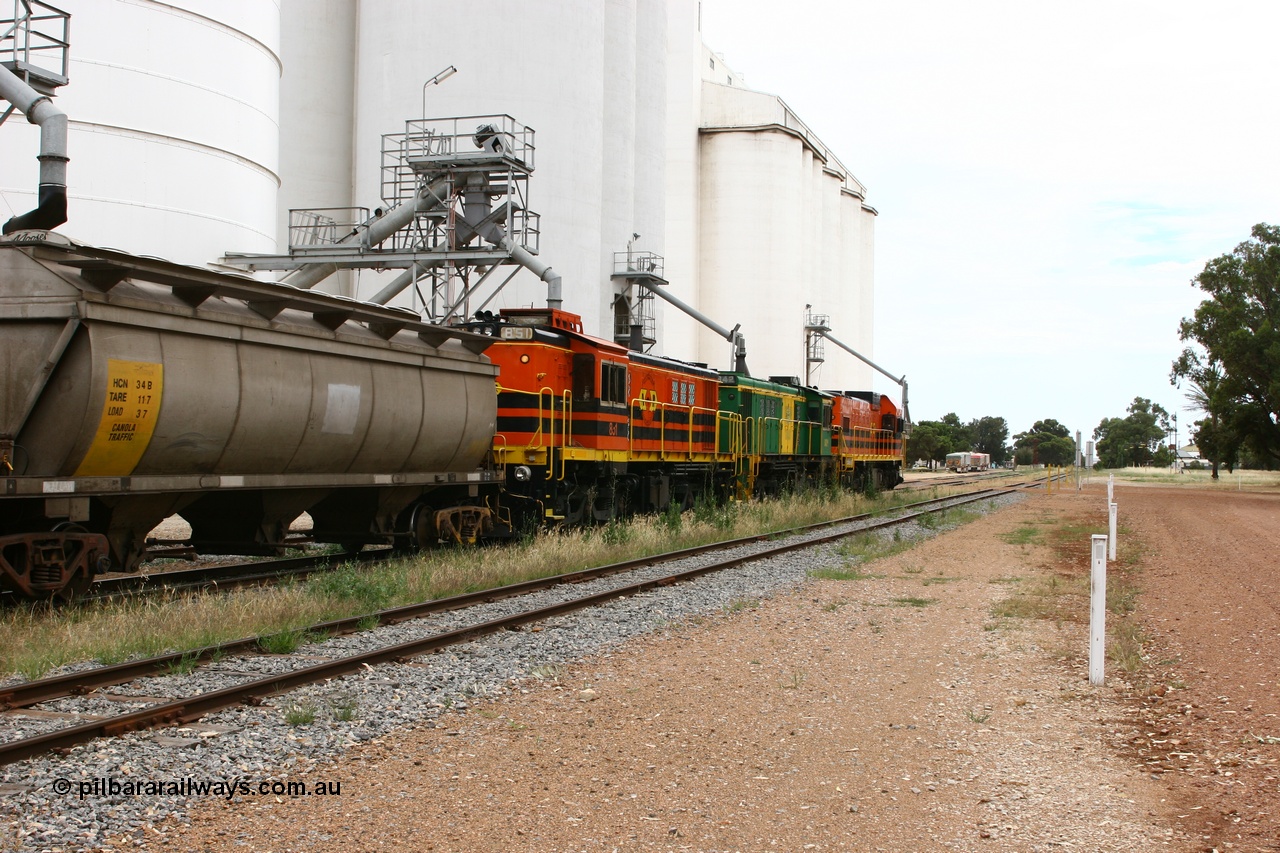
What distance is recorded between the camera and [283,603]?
450 inches

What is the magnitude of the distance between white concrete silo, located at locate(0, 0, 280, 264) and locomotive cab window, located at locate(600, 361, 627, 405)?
1575cm

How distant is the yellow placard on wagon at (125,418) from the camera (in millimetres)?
10234

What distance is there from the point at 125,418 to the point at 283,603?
249 centimetres

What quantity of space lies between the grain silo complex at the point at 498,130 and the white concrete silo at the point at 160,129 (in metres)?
0.05

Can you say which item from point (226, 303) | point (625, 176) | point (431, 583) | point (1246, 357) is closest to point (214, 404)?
point (226, 303)

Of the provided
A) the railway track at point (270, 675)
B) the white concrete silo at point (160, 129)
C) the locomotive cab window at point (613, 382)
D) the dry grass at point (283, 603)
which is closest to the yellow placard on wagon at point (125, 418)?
the dry grass at point (283, 603)

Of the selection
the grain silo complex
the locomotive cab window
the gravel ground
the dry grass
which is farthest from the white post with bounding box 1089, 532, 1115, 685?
the grain silo complex

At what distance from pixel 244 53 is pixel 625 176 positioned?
763 inches

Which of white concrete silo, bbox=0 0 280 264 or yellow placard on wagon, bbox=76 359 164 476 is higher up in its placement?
white concrete silo, bbox=0 0 280 264

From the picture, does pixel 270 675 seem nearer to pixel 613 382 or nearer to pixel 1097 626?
pixel 1097 626

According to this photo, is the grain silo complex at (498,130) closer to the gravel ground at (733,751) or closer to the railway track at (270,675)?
the railway track at (270,675)

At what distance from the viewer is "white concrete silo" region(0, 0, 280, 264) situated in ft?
91.2

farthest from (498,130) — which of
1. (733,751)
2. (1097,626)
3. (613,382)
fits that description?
(733,751)

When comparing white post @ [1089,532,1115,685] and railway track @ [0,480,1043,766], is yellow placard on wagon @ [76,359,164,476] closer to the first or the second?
railway track @ [0,480,1043,766]
